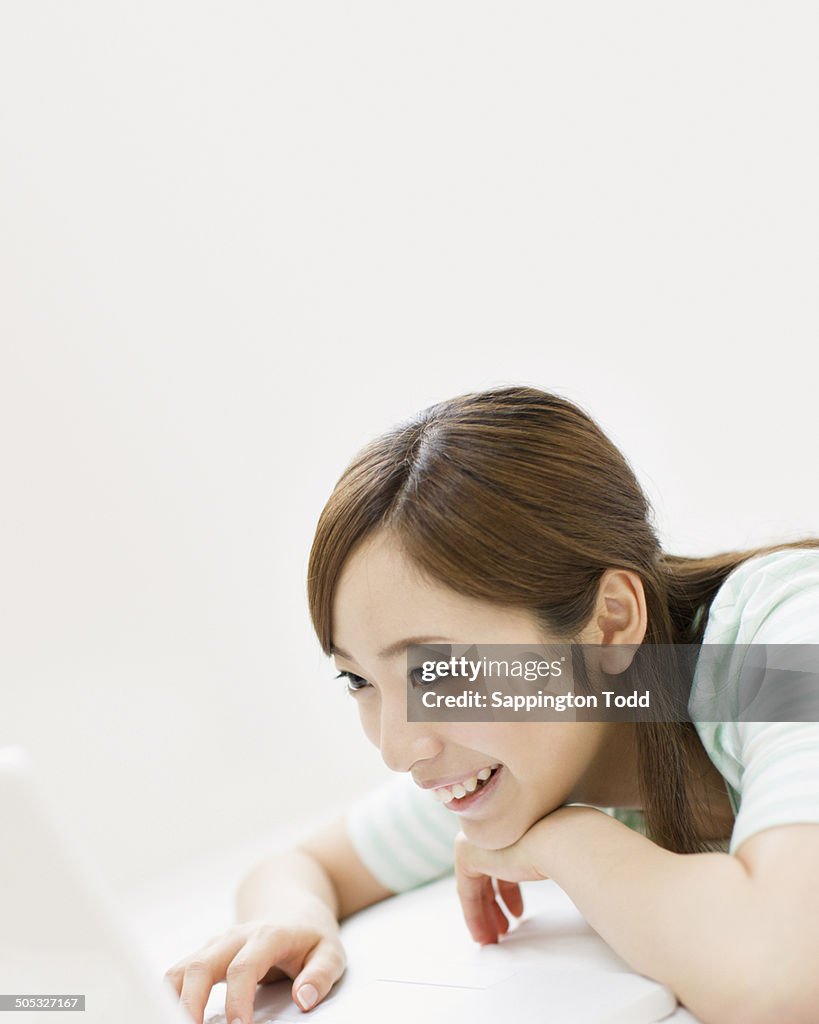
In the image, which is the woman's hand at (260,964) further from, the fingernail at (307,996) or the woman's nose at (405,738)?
the woman's nose at (405,738)

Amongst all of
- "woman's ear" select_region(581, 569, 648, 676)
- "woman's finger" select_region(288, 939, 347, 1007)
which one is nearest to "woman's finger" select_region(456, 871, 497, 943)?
"woman's finger" select_region(288, 939, 347, 1007)

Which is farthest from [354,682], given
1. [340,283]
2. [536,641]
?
[340,283]

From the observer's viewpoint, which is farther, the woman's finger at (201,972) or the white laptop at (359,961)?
the woman's finger at (201,972)

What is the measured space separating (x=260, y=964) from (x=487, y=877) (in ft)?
0.68

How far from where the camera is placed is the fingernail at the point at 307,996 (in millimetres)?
867

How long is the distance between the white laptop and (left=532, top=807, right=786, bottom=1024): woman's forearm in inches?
1.3

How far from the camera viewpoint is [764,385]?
2059 mm

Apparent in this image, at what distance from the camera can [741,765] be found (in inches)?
35.4

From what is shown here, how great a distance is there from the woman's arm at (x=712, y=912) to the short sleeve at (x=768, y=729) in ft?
0.07

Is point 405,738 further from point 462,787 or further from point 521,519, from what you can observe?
point 521,519

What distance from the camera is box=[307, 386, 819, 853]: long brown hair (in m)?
0.87

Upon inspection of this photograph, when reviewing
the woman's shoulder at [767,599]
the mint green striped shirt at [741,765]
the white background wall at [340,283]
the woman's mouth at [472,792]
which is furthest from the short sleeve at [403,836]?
the white background wall at [340,283]

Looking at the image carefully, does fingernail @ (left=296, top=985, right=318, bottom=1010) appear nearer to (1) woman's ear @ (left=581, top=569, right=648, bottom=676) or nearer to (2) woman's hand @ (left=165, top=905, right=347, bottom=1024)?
(2) woman's hand @ (left=165, top=905, right=347, bottom=1024)

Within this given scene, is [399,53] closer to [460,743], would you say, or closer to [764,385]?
[764,385]
